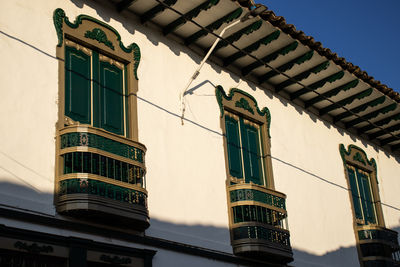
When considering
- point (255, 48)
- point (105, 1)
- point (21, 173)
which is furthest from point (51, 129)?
point (255, 48)

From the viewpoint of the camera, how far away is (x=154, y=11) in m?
10.5

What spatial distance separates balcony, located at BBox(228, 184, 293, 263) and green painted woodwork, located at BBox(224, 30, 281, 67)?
2.52m

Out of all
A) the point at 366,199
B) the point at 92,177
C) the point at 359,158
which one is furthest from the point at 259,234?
the point at 359,158

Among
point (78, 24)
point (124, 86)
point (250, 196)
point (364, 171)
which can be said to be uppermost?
point (78, 24)

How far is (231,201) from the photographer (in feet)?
34.8

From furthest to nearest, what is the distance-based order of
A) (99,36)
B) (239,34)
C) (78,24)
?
(239,34) → (99,36) → (78,24)

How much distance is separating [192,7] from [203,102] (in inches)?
61.1

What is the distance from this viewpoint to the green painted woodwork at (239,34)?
11.1 meters

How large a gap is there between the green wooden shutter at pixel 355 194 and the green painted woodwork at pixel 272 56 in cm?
348

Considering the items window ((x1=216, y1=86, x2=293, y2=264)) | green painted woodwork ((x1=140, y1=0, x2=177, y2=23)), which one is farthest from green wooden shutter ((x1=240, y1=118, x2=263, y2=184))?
green painted woodwork ((x1=140, y1=0, x2=177, y2=23))

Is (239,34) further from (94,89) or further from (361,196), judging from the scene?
(361,196)

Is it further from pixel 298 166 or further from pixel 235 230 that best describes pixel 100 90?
pixel 298 166

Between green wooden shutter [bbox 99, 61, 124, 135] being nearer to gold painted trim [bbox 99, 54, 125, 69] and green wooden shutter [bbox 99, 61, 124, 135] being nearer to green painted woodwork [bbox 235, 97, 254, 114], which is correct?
gold painted trim [bbox 99, 54, 125, 69]

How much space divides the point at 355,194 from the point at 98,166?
7315 mm
